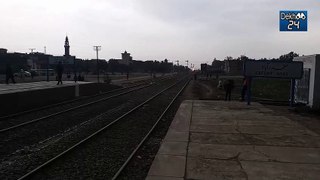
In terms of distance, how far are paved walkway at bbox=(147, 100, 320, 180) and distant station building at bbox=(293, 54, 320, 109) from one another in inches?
141

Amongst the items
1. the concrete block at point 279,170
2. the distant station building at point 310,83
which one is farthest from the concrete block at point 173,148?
the distant station building at point 310,83

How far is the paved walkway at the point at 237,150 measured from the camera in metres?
7.20

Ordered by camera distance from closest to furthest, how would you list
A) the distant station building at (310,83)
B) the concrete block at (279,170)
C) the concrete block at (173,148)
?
the concrete block at (279,170) → the concrete block at (173,148) → the distant station building at (310,83)

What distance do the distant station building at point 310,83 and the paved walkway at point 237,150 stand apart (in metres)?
3.57

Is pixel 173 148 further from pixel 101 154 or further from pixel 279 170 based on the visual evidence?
pixel 279 170

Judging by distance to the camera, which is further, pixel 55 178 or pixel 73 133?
pixel 73 133

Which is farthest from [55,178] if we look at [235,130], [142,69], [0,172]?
[142,69]

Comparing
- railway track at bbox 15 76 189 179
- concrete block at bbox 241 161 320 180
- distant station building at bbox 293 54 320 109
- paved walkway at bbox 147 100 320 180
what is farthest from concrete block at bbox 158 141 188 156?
distant station building at bbox 293 54 320 109

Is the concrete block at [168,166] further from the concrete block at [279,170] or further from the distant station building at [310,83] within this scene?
the distant station building at [310,83]

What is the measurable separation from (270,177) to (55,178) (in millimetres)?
4161

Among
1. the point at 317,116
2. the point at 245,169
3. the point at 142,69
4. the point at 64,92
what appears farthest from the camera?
the point at 142,69

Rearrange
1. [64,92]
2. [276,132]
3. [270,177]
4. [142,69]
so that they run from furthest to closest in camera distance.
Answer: [142,69] < [64,92] < [276,132] < [270,177]

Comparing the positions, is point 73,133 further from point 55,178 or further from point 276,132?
point 276,132

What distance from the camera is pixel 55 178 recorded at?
23.4 feet
